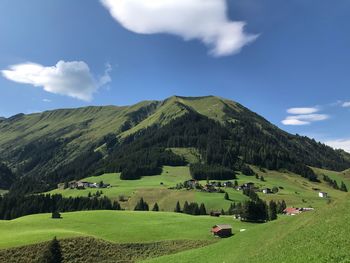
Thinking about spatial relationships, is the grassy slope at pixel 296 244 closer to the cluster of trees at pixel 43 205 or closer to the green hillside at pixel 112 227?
the green hillside at pixel 112 227

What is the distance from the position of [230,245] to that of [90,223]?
5903 cm

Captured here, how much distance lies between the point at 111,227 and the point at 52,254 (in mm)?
30115

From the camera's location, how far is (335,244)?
109ft

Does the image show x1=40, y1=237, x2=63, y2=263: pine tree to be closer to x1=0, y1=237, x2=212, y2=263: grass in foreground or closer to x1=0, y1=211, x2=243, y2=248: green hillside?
x1=0, y1=237, x2=212, y2=263: grass in foreground

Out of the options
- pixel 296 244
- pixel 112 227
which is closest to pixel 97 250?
pixel 112 227

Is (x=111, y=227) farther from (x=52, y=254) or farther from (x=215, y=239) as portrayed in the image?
(x=215, y=239)

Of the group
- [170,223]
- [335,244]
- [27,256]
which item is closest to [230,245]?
[335,244]

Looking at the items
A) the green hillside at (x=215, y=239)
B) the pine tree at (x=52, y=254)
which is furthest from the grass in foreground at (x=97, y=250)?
the green hillside at (x=215, y=239)

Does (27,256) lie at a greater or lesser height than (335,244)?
lesser

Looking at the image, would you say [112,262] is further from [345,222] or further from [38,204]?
[38,204]

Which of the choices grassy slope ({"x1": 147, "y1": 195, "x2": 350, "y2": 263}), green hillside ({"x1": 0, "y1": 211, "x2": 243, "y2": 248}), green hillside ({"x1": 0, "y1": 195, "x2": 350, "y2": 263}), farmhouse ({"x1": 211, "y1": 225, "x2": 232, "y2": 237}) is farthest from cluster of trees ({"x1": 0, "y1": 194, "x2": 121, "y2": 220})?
grassy slope ({"x1": 147, "y1": 195, "x2": 350, "y2": 263})

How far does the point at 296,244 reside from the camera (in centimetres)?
4088

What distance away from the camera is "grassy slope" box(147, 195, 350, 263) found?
32031 mm

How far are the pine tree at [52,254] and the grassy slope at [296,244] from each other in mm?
23658
